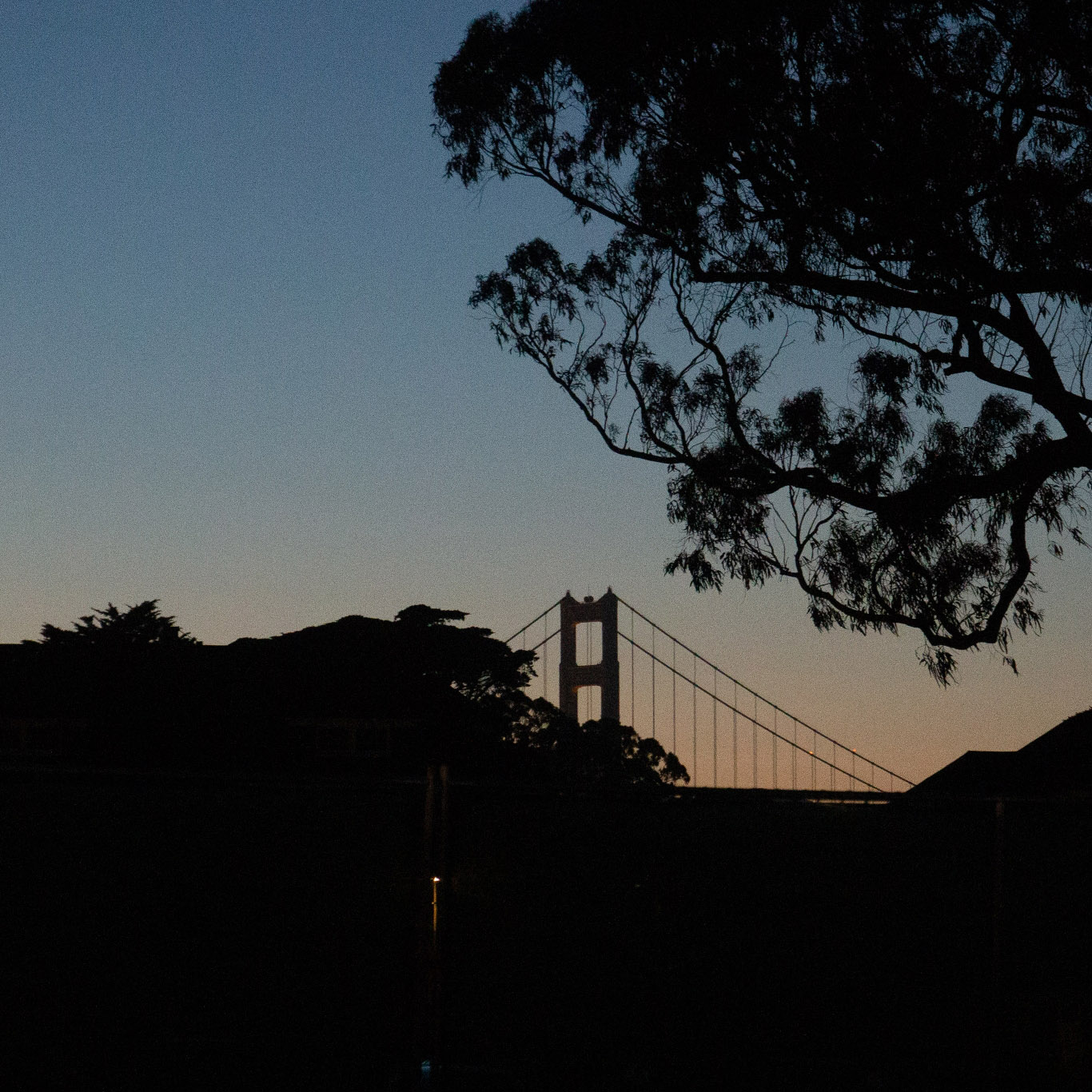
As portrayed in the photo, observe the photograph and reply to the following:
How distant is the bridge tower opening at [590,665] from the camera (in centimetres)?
7469

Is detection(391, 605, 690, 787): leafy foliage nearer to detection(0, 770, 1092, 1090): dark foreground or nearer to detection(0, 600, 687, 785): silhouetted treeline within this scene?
detection(0, 600, 687, 785): silhouetted treeline

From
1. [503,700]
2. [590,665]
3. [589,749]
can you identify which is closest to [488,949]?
[503,700]

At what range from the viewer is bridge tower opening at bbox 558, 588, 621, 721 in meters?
74.7

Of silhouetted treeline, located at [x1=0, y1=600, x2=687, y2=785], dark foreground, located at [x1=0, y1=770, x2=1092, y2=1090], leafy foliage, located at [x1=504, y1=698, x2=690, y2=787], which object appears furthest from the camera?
leafy foliage, located at [x1=504, y1=698, x2=690, y2=787]

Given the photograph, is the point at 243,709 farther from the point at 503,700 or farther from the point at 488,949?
the point at 488,949

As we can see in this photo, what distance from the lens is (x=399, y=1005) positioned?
21.2 feet

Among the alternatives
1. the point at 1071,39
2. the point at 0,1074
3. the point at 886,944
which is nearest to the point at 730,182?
the point at 1071,39

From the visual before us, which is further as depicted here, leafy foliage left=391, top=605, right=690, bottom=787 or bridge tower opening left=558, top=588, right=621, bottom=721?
bridge tower opening left=558, top=588, right=621, bottom=721

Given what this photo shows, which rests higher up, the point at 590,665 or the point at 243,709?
the point at 590,665

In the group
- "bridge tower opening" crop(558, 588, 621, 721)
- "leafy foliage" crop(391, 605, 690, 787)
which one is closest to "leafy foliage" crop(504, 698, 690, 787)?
"leafy foliage" crop(391, 605, 690, 787)

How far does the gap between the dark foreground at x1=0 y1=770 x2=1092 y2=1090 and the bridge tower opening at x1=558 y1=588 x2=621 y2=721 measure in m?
64.2

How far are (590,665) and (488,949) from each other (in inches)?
→ 2800

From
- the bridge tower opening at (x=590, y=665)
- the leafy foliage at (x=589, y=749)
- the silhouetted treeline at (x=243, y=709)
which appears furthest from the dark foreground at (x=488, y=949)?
the bridge tower opening at (x=590, y=665)

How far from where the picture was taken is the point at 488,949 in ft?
21.5
